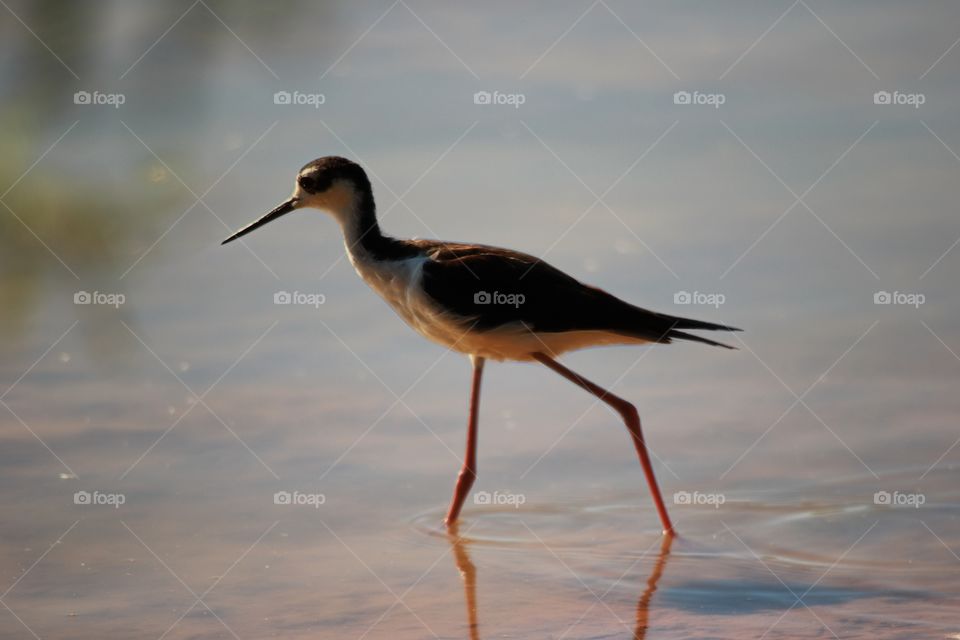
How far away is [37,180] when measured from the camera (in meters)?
1.23

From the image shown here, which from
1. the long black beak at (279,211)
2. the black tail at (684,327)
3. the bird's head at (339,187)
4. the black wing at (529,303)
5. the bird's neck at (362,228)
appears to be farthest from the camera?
the long black beak at (279,211)

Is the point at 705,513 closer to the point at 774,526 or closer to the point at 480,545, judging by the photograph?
the point at 774,526

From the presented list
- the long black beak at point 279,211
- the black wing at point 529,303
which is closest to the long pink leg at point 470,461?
the black wing at point 529,303

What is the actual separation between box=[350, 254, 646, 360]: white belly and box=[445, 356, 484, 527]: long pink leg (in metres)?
0.18

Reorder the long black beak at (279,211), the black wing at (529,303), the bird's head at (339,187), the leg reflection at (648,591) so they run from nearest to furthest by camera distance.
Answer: the leg reflection at (648,591) → the black wing at (529,303) → the bird's head at (339,187) → the long black beak at (279,211)

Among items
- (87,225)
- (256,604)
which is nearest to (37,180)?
(87,225)

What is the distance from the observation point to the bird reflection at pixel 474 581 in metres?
4.09

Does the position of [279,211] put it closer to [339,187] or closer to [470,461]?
[339,187]

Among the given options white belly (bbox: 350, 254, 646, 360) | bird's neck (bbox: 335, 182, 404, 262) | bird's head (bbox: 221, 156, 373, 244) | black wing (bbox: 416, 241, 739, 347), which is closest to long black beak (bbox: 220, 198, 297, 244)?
bird's head (bbox: 221, 156, 373, 244)

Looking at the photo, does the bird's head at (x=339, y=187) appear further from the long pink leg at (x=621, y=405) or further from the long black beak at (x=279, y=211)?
the long pink leg at (x=621, y=405)

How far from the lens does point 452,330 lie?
5980mm

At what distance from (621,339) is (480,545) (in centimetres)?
123

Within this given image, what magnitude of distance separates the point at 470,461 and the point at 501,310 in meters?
0.81

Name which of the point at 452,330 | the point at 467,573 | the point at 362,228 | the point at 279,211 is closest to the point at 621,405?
the point at 452,330
